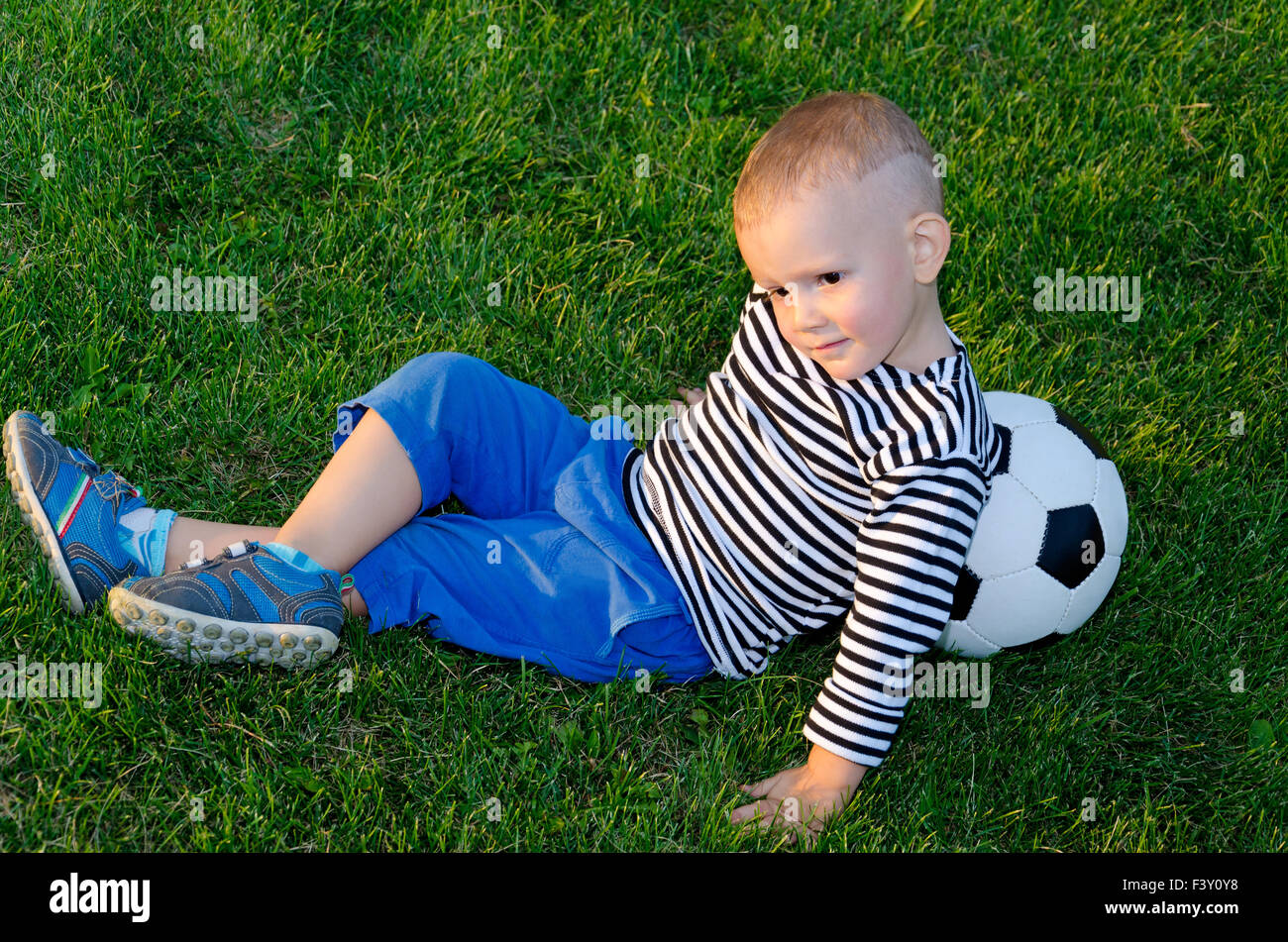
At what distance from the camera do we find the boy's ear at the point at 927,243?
8.02 feet

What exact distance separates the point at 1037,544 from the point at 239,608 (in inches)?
73.1

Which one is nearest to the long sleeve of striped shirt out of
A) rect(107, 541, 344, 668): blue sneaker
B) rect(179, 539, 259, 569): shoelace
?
rect(107, 541, 344, 668): blue sneaker

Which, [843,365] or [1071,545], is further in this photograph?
[1071,545]

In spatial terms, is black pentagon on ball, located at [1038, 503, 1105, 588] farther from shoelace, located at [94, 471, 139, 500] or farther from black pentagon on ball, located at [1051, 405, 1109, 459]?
shoelace, located at [94, 471, 139, 500]

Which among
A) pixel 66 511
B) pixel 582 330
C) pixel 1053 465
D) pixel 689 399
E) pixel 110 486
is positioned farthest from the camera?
pixel 582 330

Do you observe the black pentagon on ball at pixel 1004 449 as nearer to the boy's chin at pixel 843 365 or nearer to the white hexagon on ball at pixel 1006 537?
the white hexagon on ball at pixel 1006 537

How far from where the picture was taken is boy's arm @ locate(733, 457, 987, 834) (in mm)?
2531

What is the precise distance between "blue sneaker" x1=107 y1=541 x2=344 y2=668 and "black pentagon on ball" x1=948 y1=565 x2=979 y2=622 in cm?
147

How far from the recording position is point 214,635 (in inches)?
101

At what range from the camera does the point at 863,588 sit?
8.45 ft

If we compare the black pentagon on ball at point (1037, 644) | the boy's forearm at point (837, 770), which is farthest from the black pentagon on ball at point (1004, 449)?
the boy's forearm at point (837, 770)

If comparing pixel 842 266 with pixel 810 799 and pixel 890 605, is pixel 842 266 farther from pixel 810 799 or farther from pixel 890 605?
pixel 810 799

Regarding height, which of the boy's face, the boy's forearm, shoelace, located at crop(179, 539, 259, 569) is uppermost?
the boy's face

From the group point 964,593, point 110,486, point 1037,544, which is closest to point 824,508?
point 964,593
